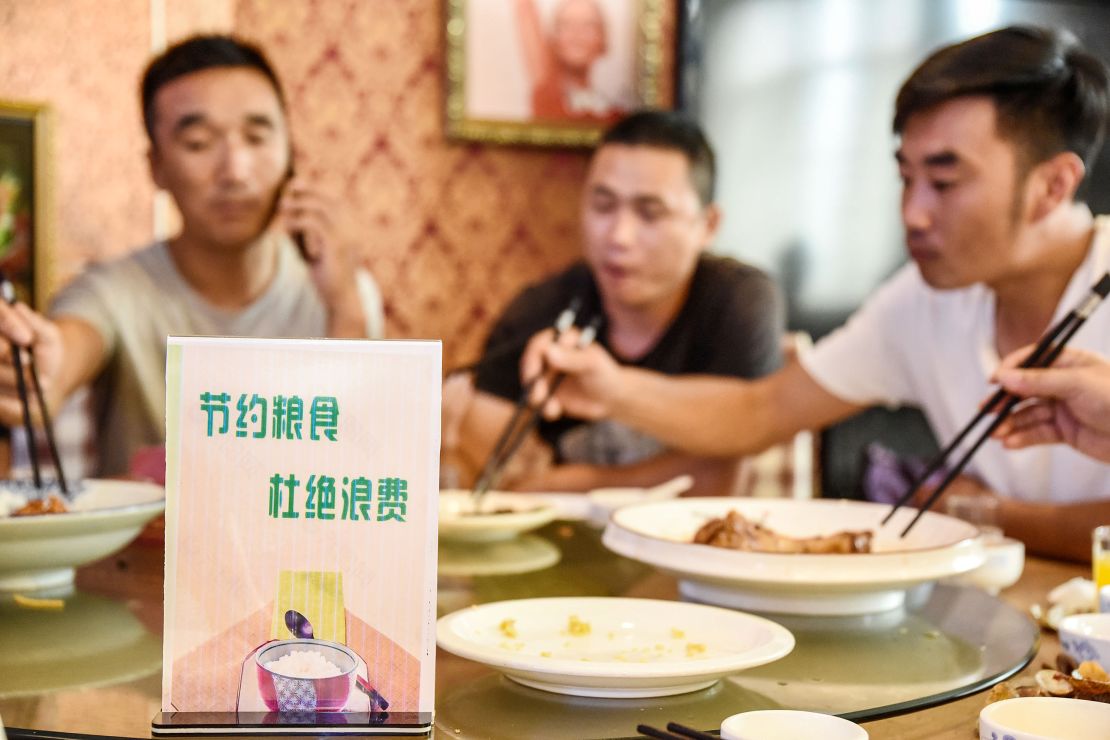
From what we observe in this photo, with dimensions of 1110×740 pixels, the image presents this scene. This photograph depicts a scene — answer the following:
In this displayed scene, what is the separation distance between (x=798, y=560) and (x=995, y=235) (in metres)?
1.25

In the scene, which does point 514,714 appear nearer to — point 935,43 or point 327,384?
point 327,384

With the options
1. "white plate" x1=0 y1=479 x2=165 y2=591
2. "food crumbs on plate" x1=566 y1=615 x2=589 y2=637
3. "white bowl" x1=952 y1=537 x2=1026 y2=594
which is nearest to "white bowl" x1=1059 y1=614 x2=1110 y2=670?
"white bowl" x1=952 y1=537 x2=1026 y2=594

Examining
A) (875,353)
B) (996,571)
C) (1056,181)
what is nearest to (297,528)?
(996,571)

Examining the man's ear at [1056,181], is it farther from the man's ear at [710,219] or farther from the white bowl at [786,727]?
the white bowl at [786,727]

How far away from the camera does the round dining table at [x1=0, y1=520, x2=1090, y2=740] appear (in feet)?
2.69

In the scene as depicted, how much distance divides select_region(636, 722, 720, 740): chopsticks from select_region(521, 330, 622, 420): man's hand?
1292 mm

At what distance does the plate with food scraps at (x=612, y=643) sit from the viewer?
2.68 feet

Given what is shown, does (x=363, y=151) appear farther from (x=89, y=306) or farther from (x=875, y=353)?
(x=875, y=353)

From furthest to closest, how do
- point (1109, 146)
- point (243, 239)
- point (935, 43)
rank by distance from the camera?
point (935, 43) < point (1109, 146) < point (243, 239)

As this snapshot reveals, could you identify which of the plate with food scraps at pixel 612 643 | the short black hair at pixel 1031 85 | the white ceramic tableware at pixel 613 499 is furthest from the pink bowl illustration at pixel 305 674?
the short black hair at pixel 1031 85

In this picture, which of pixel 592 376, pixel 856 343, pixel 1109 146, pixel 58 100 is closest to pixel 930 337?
pixel 856 343

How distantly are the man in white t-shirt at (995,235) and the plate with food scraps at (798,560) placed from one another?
0.63m

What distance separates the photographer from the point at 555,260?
12.6ft

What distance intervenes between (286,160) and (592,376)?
1.26 meters
